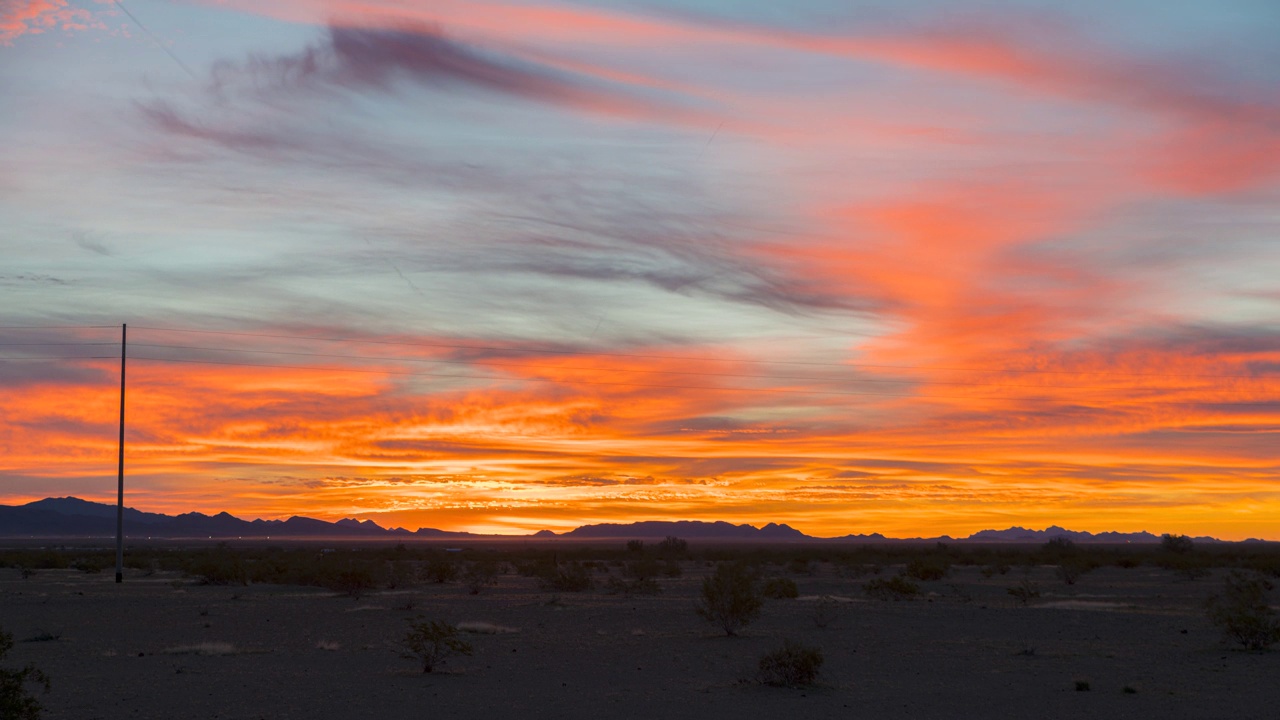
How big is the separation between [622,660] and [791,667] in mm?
6228

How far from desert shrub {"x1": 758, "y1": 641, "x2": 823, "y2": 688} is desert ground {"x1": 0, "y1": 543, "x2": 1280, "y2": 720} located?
0.34 metres

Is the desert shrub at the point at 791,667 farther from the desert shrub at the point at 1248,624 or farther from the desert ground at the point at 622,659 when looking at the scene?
the desert shrub at the point at 1248,624

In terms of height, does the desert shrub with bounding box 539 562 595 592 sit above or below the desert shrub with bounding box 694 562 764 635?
below

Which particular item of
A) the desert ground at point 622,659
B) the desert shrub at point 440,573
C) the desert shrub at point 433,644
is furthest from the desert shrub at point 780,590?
the desert shrub at point 433,644

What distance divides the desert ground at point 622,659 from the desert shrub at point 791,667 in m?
0.34

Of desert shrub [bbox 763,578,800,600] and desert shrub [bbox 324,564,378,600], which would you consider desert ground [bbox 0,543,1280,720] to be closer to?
desert shrub [bbox 763,578,800,600]

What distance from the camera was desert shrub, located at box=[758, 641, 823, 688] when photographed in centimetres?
2475

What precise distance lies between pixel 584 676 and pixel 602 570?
5732 cm

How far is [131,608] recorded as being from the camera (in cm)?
4491

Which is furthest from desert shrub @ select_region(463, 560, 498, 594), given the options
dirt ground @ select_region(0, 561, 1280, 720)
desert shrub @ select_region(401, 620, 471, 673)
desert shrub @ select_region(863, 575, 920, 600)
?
desert shrub @ select_region(401, 620, 471, 673)

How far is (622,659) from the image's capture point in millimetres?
29688

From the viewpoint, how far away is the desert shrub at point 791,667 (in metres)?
24.8

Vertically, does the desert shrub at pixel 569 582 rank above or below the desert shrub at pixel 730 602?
below

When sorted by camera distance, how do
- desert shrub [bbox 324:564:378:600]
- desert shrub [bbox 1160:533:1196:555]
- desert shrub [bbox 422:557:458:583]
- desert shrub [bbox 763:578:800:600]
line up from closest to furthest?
desert shrub [bbox 763:578:800:600]
desert shrub [bbox 324:564:378:600]
desert shrub [bbox 422:557:458:583]
desert shrub [bbox 1160:533:1196:555]
